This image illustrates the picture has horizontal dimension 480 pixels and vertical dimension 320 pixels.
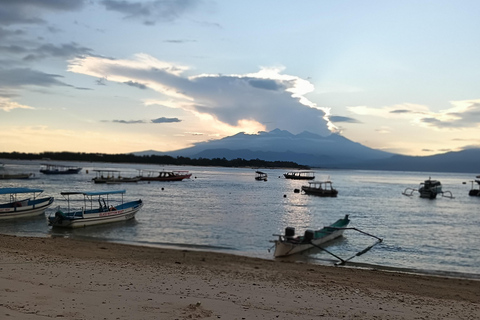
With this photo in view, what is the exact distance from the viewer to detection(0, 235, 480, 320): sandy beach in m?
7.85

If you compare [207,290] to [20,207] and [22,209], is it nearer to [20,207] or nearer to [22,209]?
[22,209]

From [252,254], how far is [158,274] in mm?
8008

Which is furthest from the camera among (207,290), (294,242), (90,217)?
(90,217)

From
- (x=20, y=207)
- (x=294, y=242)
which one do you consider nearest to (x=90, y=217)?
(x=20, y=207)

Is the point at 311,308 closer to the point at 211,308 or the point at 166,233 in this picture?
the point at 211,308

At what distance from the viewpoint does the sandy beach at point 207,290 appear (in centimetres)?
785

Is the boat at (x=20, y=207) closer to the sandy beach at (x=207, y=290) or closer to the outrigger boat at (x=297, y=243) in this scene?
the sandy beach at (x=207, y=290)

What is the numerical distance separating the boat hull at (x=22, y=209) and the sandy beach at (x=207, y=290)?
13.7 m

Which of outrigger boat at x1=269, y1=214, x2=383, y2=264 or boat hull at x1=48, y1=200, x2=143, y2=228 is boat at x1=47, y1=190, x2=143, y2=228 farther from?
outrigger boat at x1=269, y1=214, x2=383, y2=264

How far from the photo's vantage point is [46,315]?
705 centimetres

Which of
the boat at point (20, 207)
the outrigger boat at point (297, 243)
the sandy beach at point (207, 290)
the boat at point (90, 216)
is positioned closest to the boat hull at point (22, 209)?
the boat at point (20, 207)

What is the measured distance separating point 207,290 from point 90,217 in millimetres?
A: 17899

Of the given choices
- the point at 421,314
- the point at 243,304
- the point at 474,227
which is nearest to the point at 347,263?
the point at 421,314

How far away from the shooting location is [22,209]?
92.2 ft
